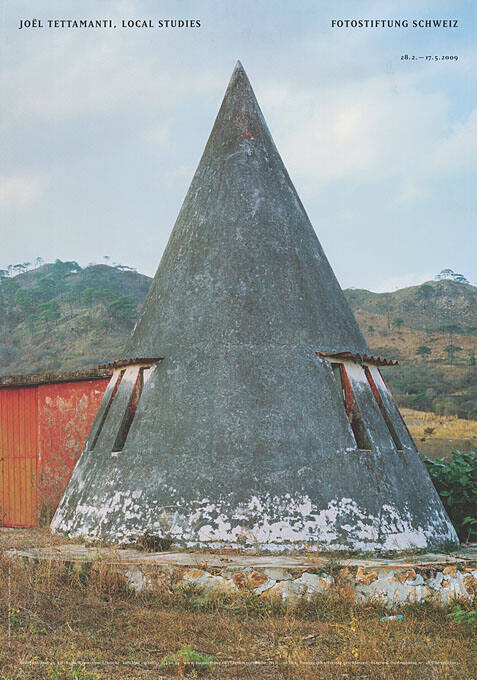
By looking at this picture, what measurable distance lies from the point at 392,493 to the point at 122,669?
410 cm

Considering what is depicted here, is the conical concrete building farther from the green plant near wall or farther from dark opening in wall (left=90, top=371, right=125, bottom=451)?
the green plant near wall

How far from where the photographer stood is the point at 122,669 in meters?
4.95

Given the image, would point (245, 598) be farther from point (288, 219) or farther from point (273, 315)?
point (288, 219)

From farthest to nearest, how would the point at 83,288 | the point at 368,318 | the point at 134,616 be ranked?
the point at 83,288
the point at 368,318
the point at 134,616

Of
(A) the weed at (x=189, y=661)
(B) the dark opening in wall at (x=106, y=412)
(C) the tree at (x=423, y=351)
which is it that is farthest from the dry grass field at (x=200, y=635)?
(C) the tree at (x=423, y=351)

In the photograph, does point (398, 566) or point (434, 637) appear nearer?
point (434, 637)

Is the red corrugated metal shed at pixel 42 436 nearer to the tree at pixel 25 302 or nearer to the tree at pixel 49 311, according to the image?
the tree at pixel 49 311

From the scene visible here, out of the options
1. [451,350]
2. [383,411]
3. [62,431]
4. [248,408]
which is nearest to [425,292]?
[451,350]

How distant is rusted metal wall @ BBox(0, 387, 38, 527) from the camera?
1216 centimetres

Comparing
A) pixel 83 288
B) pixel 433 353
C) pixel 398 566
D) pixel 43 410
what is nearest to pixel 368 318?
pixel 433 353

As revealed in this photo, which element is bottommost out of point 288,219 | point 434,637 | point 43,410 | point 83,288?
point 434,637

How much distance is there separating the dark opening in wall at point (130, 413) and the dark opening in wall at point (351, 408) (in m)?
2.40

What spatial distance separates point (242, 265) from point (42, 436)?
5.11 m

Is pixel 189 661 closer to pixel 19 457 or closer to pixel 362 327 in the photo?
pixel 19 457
